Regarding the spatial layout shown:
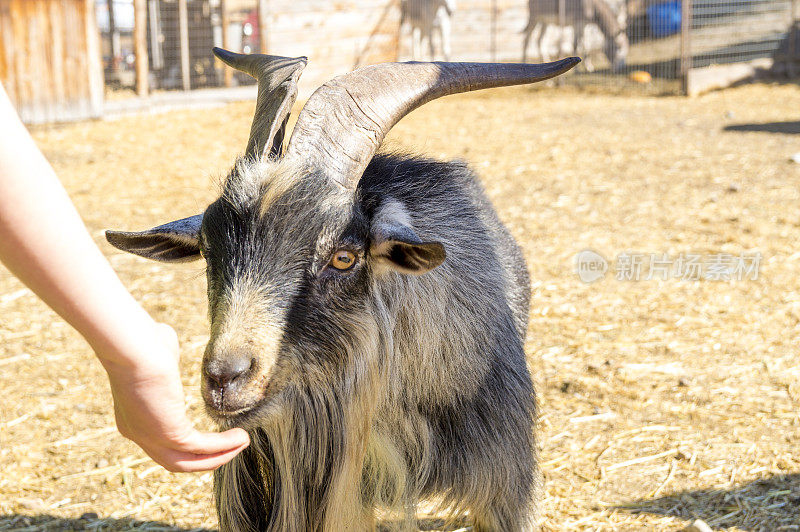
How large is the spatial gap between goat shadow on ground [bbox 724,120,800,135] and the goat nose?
9.02 m

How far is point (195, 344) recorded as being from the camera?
4.55m

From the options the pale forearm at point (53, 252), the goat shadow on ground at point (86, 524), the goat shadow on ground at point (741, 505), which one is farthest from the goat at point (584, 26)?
the pale forearm at point (53, 252)

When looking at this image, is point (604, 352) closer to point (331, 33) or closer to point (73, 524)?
point (73, 524)

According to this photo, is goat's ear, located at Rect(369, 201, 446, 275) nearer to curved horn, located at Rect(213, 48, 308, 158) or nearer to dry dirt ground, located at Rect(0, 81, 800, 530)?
curved horn, located at Rect(213, 48, 308, 158)

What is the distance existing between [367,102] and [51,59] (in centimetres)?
1066

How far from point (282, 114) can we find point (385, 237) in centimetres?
61

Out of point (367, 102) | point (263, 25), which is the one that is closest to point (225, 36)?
point (263, 25)

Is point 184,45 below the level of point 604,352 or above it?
above

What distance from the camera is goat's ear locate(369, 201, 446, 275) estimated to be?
6.58ft

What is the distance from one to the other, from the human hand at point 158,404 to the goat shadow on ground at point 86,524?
181 cm

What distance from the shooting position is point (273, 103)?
2529mm

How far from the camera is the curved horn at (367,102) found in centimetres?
233

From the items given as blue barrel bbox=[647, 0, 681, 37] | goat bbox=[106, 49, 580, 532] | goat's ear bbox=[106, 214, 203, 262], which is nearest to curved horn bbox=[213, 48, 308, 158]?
goat bbox=[106, 49, 580, 532]

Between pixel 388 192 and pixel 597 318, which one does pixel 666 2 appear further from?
pixel 388 192
